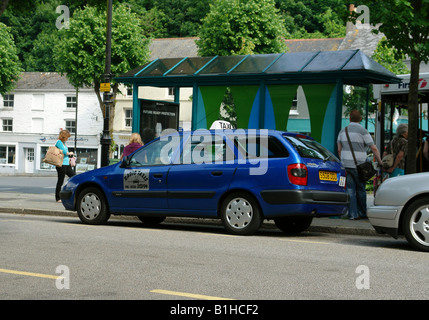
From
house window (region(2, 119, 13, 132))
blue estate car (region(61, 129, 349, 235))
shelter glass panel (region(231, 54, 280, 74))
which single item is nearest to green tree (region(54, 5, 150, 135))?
house window (region(2, 119, 13, 132))

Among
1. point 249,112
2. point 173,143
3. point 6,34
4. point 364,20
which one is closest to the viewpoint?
point 173,143

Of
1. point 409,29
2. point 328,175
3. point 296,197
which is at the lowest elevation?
point 296,197

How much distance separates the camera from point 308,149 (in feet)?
36.7

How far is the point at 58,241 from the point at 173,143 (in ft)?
9.77

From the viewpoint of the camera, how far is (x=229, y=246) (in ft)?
31.7

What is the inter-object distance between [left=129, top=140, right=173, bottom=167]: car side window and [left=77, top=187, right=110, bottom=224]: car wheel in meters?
0.92

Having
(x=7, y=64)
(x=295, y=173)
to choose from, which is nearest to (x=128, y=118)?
(x=7, y=64)

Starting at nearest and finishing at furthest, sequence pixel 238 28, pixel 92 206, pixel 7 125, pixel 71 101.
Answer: pixel 92 206 → pixel 238 28 → pixel 71 101 → pixel 7 125

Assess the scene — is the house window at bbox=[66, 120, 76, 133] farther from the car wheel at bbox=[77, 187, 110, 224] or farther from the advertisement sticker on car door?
the advertisement sticker on car door

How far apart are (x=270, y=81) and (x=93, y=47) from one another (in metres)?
36.7

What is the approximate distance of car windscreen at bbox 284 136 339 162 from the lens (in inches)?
434

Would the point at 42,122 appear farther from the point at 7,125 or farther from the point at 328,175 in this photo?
the point at 328,175
